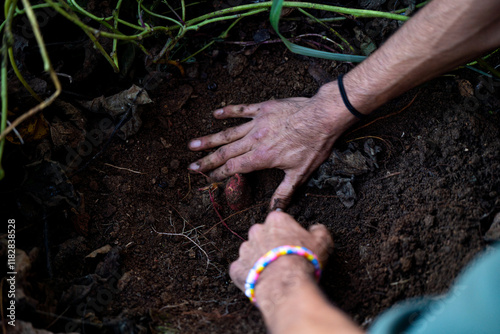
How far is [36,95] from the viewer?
1.39 m

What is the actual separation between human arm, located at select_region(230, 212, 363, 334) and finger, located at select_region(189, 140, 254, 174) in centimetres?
48

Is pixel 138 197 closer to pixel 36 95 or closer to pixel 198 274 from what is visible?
pixel 198 274

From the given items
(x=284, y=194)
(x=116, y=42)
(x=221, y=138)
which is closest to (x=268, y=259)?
(x=284, y=194)

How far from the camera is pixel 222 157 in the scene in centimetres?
172

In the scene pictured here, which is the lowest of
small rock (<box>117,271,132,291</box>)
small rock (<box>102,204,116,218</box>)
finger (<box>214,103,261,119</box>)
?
small rock (<box>117,271,132,291</box>)

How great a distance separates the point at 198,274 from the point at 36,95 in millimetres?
901

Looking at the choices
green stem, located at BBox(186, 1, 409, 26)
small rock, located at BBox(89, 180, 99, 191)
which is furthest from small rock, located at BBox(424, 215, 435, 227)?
small rock, located at BBox(89, 180, 99, 191)

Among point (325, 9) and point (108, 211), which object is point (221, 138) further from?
point (325, 9)

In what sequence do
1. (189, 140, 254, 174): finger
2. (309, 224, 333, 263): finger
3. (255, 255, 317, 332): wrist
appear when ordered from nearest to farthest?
1. (255, 255, 317, 332): wrist
2. (309, 224, 333, 263): finger
3. (189, 140, 254, 174): finger

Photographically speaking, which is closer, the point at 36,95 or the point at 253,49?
the point at 36,95

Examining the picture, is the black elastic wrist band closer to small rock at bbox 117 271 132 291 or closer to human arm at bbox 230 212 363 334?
human arm at bbox 230 212 363 334

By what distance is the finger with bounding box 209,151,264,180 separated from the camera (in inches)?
64.8

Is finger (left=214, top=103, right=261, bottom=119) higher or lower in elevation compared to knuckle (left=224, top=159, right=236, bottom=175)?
higher

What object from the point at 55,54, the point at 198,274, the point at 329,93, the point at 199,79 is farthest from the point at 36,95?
the point at 329,93
